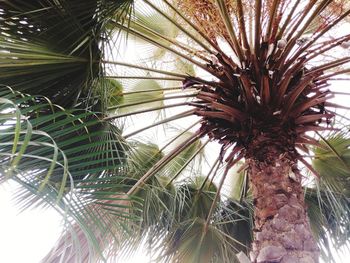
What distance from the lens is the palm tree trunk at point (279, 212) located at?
7.20ft

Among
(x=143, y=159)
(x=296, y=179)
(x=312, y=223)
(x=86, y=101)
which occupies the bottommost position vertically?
(x=312, y=223)

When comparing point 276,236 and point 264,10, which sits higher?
point 264,10

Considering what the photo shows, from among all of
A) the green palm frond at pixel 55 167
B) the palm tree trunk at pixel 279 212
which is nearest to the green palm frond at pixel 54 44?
the green palm frond at pixel 55 167

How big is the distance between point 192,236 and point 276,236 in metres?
1.13

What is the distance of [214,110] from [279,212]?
2.61 feet

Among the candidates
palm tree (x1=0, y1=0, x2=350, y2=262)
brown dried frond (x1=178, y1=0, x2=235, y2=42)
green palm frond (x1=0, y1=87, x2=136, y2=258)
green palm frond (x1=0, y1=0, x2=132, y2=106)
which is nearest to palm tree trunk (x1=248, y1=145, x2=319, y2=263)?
palm tree (x1=0, y1=0, x2=350, y2=262)

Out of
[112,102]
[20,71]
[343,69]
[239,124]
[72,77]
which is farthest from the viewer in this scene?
[112,102]

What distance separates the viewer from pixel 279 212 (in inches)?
91.4

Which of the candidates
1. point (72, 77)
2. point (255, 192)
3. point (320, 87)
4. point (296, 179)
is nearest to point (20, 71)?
point (72, 77)

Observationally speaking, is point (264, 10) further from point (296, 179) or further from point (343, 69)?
point (296, 179)

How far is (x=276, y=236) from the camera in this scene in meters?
2.26

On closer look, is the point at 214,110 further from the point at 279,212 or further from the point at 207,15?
the point at 279,212

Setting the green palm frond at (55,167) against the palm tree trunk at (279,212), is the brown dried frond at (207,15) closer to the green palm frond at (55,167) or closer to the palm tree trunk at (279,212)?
the palm tree trunk at (279,212)

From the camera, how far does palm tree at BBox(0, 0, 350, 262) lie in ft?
7.34
